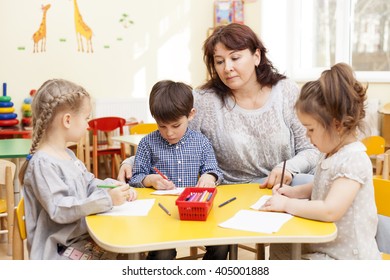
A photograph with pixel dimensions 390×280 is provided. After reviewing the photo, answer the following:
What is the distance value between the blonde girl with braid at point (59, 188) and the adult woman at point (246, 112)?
0.48 metres

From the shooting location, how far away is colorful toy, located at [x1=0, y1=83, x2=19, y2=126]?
5605 mm

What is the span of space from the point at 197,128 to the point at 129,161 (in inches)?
14.3

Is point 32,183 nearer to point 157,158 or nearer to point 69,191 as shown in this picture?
point 69,191

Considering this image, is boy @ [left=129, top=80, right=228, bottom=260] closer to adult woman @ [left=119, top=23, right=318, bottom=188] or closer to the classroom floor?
adult woman @ [left=119, top=23, right=318, bottom=188]

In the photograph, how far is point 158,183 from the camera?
→ 209 centimetres

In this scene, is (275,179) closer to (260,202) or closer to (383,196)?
(260,202)

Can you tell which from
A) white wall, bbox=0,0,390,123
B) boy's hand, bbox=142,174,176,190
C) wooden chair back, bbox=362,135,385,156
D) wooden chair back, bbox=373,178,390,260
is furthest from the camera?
white wall, bbox=0,0,390,123

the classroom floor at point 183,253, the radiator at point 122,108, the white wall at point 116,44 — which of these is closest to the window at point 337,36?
the white wall at point 116,44

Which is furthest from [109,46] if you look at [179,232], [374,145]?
[179,232]

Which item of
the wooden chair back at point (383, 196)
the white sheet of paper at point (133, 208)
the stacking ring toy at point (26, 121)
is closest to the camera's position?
the white sheet of paper at point (133, 208)

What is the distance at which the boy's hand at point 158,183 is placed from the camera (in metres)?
2.08

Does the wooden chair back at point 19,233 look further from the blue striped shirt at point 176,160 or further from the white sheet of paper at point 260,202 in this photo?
the white sheet of paper at point 260,202

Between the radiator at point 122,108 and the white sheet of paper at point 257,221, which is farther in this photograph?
the radiator at point 122,108

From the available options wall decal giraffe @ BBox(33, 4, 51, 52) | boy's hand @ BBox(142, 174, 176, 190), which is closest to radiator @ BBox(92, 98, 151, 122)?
wall decal giraffe @ BBox(33, 4, 51, 52)
